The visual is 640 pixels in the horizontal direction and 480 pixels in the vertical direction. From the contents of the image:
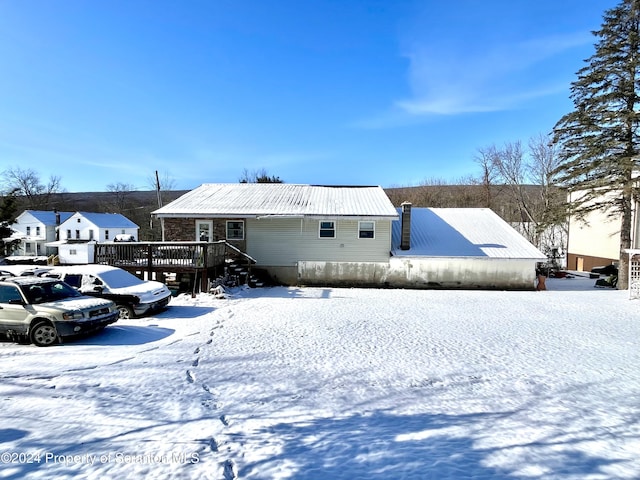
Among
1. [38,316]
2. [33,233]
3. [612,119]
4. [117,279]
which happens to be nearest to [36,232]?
[33,233]

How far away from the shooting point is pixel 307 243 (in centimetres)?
1709

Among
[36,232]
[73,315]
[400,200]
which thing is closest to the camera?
[73,315]

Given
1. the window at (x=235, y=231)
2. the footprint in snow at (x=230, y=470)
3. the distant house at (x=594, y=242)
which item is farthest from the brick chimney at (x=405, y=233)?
the footprint in snow at (x=230, y=470)

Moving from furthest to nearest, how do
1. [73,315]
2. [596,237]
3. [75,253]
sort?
[75,253] < [596,237] < [73,315]

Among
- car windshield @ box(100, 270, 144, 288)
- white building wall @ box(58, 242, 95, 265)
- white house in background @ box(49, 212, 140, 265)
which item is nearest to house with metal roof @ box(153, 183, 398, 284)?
car windshield @ box(100, 270, 144, 288)

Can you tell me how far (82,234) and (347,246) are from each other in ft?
158

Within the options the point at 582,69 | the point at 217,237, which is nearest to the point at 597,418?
the point at 217,237

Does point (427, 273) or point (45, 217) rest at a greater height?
point (45, 217)

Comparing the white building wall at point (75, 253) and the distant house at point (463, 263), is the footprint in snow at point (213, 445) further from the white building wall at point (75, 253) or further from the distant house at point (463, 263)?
the white building wall at point (75, 253)

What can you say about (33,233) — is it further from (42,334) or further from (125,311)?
(42,334)

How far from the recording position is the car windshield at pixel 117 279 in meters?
9.95

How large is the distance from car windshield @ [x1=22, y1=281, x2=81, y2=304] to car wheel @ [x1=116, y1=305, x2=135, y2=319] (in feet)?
4.35

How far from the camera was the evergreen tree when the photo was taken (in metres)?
16.0

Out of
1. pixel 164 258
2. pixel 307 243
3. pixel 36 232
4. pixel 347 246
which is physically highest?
pixel 36 232
